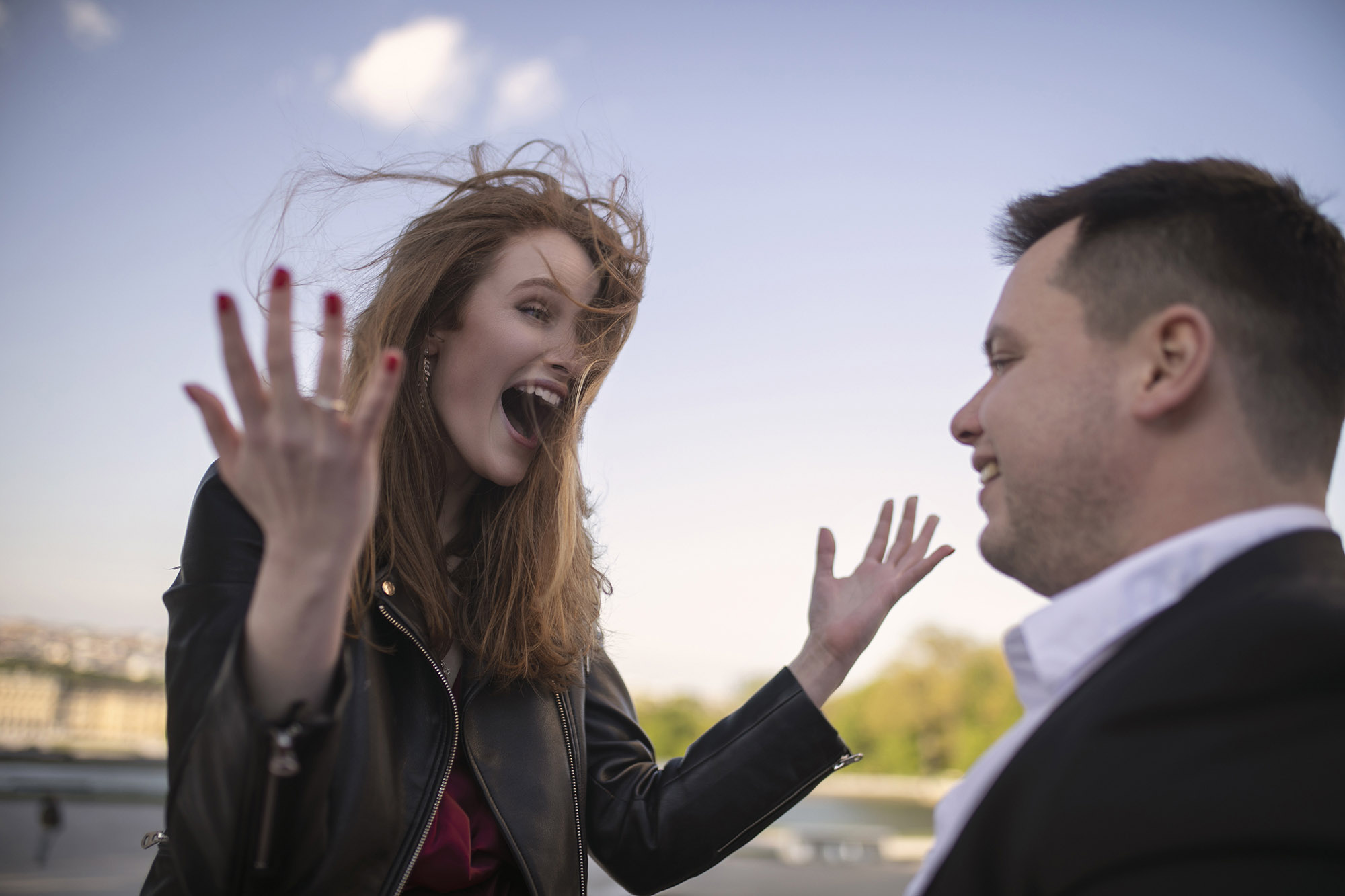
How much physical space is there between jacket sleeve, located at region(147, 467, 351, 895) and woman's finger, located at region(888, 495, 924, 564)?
1.68m

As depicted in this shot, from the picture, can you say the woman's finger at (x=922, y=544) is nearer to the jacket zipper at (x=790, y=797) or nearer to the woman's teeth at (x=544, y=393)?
the jacket zipper at (x=790, y=797)

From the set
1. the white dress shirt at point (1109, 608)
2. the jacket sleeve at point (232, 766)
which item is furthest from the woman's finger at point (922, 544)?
the jacket sleeve at point (232, 766)

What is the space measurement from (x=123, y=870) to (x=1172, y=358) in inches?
1142

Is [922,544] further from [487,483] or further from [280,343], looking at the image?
[280,343]

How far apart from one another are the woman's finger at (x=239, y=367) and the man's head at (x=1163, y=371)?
1.32 m

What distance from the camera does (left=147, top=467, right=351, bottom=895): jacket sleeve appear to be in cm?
146

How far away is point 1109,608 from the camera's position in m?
1.34

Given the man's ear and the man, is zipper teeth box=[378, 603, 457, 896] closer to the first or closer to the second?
the man

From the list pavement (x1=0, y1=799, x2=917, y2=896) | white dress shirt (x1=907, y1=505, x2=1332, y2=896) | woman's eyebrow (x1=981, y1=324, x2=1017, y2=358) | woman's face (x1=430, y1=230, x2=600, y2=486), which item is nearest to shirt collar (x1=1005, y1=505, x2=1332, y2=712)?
white dress shirt (x1=907, y1=505, x2=1332, y2=896)

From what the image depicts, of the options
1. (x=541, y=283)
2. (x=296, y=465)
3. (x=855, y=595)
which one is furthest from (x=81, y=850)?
(x=296, y=465)

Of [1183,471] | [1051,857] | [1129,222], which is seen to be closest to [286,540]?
[1051,857]

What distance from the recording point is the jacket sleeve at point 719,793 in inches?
96.4

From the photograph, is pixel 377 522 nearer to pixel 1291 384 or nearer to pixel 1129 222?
pixel 1129 222

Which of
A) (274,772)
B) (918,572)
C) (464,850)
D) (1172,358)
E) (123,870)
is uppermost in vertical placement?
(1172,358)
